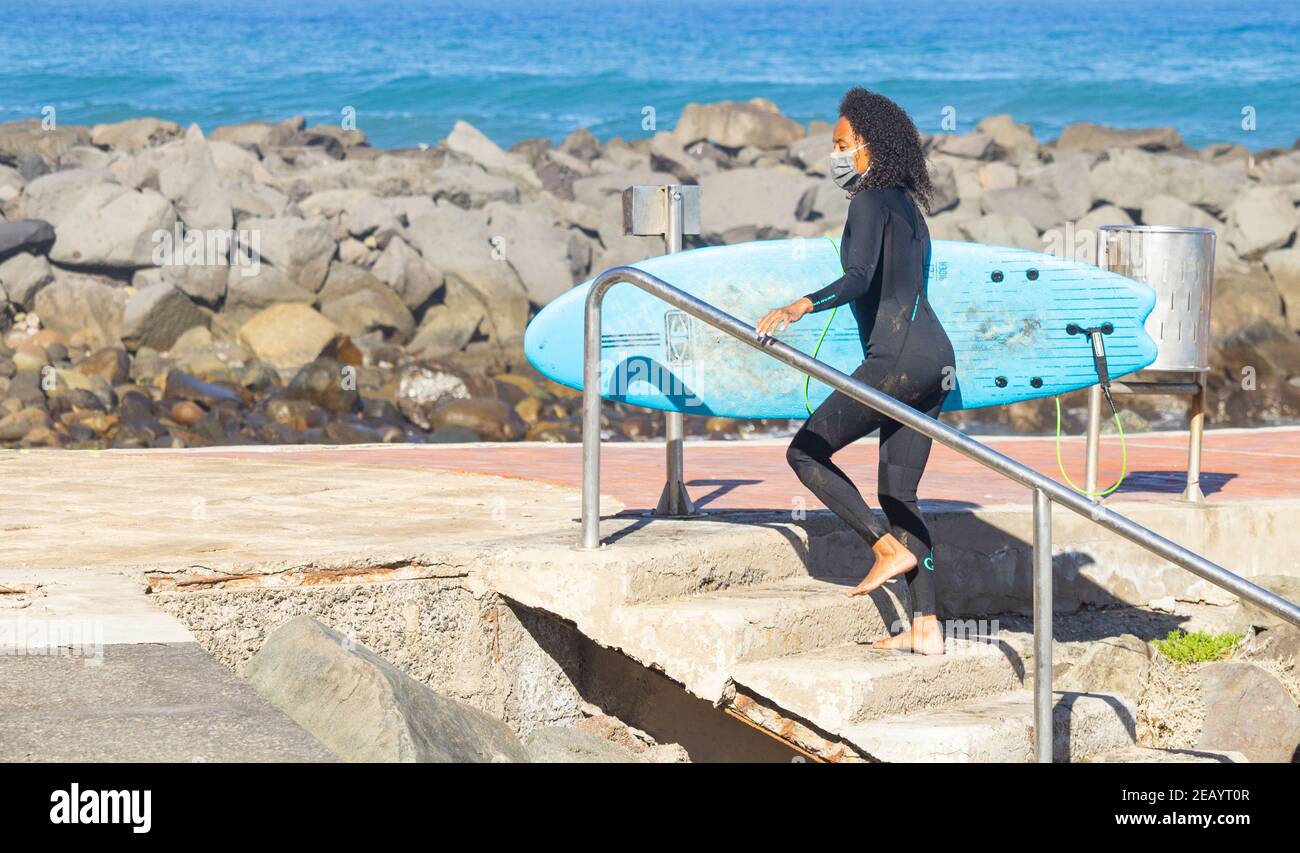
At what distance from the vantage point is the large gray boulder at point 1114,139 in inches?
1278

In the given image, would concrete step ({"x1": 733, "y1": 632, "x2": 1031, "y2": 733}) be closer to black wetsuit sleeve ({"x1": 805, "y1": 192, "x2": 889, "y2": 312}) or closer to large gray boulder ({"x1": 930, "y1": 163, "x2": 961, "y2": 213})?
black wetsuit sleeve ({"x1": 805, "y1": 192, "x2": 889, "y2": 312})

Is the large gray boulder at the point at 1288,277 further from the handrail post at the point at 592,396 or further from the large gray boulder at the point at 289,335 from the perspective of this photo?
the handrail post at the point at 592,396

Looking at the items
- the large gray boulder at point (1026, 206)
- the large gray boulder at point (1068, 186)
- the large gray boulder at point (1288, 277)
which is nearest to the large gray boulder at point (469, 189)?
the large gray boulder at point (1026, 206)

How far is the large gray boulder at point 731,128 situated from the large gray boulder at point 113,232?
12761mm

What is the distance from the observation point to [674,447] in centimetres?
579

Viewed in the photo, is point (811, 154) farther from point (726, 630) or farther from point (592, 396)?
point (726, 630)

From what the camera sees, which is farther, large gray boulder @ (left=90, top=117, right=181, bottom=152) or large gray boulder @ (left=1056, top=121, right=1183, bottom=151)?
large gray boulder @ (left=1056, top=121, right=1183, bottom=151)

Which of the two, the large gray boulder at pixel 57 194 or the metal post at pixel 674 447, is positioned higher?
the large gray boulder at pixel 57 194

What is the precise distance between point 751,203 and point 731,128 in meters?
6.06

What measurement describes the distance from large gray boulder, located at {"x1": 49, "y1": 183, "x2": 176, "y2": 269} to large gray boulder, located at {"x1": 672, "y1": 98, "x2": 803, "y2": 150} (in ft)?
41.9

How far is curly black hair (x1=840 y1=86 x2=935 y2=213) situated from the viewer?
4.61 m

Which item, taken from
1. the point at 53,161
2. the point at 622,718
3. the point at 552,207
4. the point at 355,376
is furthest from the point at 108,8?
the point at 622,718

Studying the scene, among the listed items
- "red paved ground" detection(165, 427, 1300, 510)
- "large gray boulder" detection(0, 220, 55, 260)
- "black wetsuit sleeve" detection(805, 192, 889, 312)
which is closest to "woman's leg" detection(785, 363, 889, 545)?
"black wetsuit sleeve" detection(805, 192, 889, 312)

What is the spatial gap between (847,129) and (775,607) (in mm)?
1426
